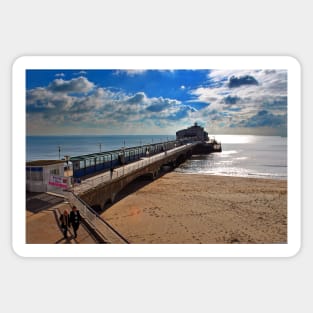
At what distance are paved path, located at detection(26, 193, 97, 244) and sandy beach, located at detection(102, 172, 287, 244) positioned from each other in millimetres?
1970

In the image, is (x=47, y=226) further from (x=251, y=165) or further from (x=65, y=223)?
(x=251, y=165)

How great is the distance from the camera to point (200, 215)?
28.2ft

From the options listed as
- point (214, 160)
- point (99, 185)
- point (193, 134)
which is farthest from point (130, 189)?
point (193, 134)

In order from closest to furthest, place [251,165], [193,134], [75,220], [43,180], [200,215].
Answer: [75,220] → [43,180] → [200,215] → [251,165] → [193,134]

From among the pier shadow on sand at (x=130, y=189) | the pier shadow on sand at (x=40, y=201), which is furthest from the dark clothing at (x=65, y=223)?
the pier shadow on sand at (x=130, y=189)

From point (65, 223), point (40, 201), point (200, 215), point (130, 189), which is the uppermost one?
point (40, 201)

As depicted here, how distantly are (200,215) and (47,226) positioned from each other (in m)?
5.22

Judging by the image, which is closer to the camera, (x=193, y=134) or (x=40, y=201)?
(x=40, y=201)

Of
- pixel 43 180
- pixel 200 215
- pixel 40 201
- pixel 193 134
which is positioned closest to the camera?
pixel 40 201

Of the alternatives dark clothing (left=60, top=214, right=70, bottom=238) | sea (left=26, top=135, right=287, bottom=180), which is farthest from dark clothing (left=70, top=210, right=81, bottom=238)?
sea (left=26, top=135, right=287, bottom=180)

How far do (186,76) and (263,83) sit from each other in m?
1.86

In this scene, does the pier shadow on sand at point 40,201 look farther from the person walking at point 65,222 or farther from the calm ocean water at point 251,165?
the calm ocean water at point 251,165

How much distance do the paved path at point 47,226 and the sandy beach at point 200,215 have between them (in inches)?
77.6
